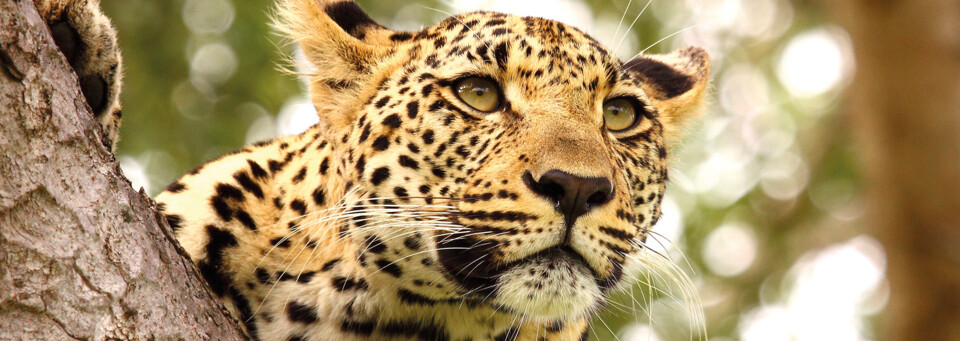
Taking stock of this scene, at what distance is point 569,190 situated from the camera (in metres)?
4.03

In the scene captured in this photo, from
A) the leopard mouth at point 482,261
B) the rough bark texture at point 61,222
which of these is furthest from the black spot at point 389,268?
the rough bark texture at point 61,222

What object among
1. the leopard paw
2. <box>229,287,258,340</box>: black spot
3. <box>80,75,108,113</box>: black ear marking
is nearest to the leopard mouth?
<box>229,287,258,340</box>: black spot

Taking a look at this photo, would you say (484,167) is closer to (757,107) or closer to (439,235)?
(439,235)

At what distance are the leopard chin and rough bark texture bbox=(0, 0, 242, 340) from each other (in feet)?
4.84

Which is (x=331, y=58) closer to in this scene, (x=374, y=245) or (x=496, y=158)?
(x=374, y=245)

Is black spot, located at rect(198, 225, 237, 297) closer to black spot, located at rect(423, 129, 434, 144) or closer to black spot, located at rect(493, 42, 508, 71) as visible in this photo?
black spot, located at rect(423, 129, 434, 144)

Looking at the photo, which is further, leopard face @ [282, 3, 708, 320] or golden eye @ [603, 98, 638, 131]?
golden eye @ [603, 98, 638, 131]

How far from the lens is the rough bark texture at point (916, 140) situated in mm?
6891

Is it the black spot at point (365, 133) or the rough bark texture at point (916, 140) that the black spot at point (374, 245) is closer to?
the black spot at point (365, 133)

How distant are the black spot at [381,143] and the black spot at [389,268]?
0.55 meters

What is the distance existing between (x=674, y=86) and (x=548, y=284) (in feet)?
8.08

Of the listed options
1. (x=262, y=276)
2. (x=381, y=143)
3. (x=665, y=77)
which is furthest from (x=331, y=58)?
(x=665, y=77)

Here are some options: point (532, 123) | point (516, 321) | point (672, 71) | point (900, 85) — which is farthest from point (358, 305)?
point (900, 85)

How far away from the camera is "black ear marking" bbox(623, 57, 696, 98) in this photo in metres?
6.16
